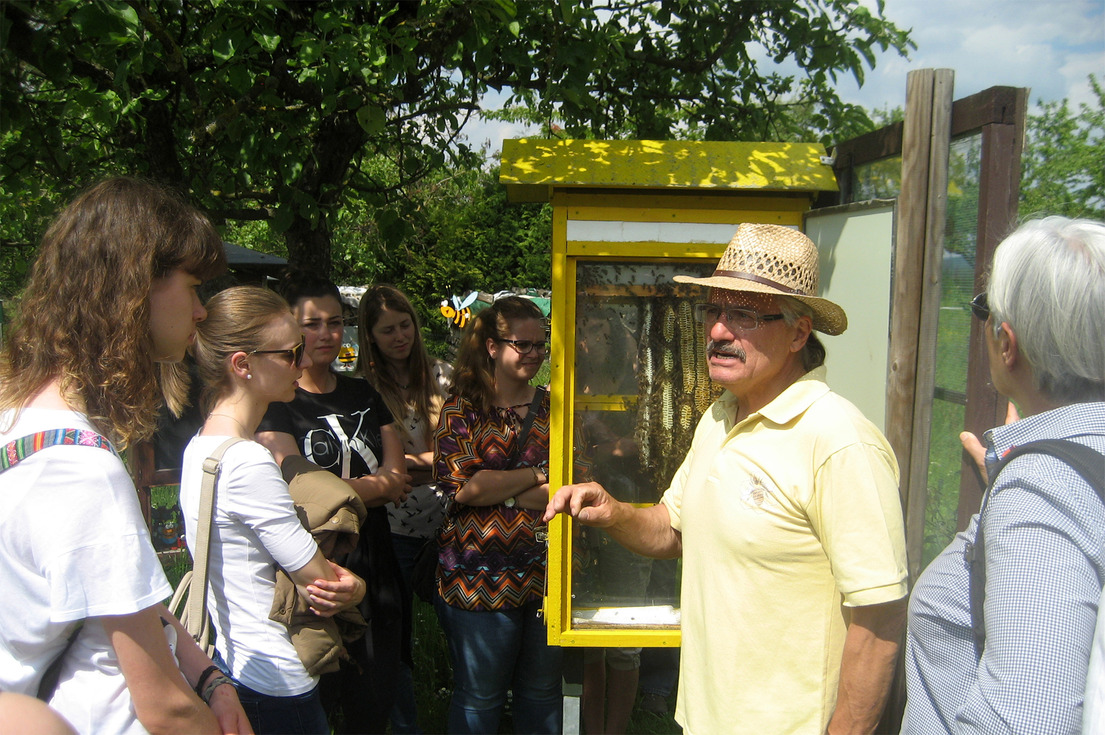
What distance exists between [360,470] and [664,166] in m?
1.43

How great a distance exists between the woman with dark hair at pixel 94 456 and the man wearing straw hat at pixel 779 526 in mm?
957

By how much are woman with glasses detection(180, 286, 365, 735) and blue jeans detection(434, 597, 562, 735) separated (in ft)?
2.17

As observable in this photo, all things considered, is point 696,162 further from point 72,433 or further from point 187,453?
point 72,433

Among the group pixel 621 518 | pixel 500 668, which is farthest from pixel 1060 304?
pixel 500 668

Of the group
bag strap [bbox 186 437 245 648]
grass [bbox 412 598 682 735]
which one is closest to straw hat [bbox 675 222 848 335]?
bag strap [bbox 186 437 245 648]

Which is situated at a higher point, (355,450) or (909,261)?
(909,261)

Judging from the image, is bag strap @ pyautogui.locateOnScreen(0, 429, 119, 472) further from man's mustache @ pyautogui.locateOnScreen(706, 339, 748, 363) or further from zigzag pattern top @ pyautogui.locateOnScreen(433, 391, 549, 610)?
zigzag pattern top @ pyautogui.locateOnScreen(433, 391, 549, 610)

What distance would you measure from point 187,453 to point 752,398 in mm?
1393

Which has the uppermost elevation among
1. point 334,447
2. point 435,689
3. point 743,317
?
point 743,317

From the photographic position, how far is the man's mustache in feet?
5.90

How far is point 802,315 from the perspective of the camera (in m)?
1.82

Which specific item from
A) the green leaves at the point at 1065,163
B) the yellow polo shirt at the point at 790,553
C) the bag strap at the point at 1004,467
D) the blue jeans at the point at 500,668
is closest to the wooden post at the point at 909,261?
the yellow polo shirt at the point at 790,553

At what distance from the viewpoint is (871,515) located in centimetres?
150

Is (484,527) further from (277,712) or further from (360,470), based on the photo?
(277,712)
